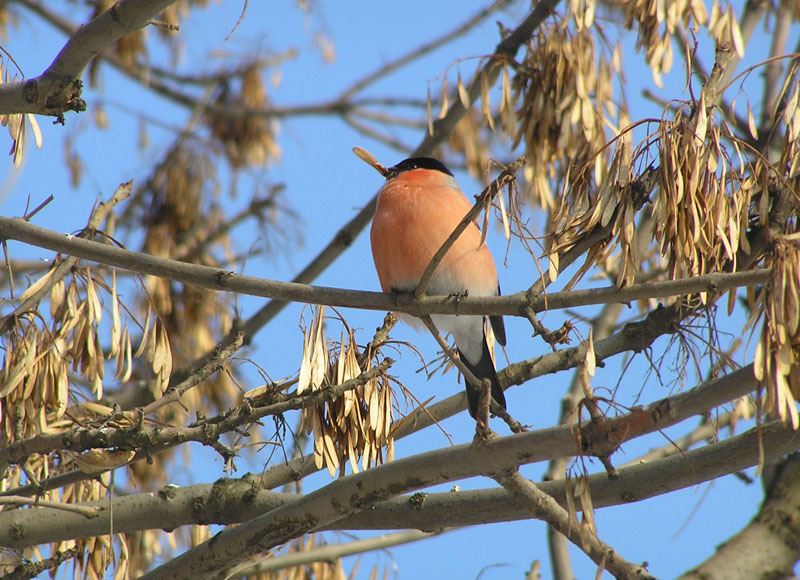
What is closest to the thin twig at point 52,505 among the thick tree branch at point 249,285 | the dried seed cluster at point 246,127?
the thick tree branch at point 249,285

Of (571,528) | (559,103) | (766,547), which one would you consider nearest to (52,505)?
(571,528)

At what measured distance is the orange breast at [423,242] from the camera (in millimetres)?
3062

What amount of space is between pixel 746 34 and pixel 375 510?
2954mm

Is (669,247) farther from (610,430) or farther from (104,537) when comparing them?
(104,537)

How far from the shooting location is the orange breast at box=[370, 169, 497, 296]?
10.0 feet

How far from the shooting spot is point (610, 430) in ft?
5.53

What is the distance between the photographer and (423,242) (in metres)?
3.05

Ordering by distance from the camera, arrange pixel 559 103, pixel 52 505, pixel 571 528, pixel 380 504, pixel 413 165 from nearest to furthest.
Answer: pixel 571 528
pixel 52 505
pixel 380 504
pixel 559 103
pixel 413 165

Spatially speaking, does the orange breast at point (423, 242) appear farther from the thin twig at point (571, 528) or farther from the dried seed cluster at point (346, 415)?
the thin twig at point (571, 528)

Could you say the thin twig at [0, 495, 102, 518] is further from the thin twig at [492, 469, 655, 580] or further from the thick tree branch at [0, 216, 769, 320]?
the thin twig at [492, 469, 655, 580]

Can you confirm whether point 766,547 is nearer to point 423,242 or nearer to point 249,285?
point 423,242

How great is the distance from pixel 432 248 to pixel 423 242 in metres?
0.04

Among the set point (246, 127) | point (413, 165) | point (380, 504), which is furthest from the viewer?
point (246, 127)

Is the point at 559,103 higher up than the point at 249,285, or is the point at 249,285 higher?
the point at 559,103
